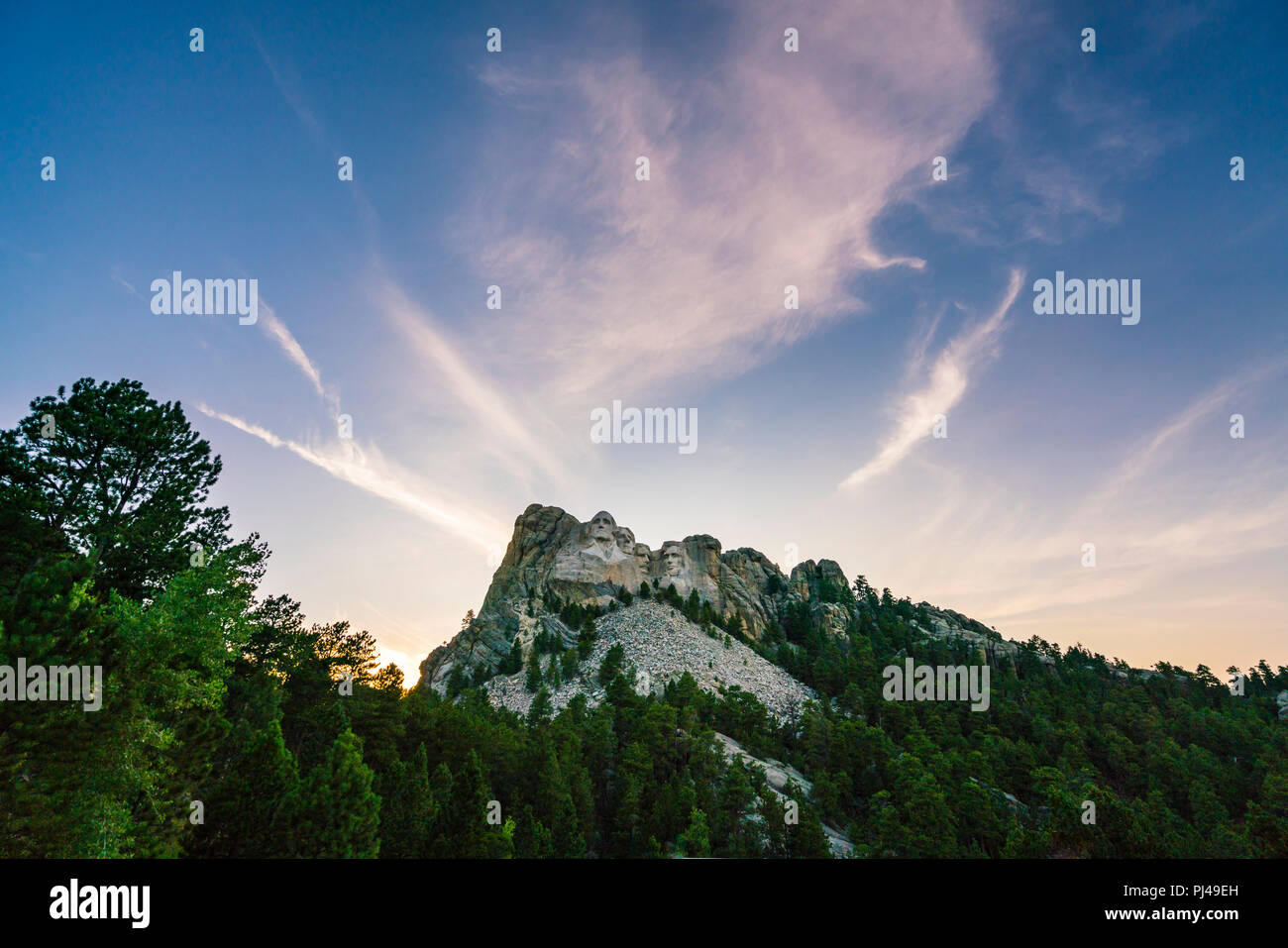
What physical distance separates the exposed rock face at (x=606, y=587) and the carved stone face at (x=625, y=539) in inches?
10.7

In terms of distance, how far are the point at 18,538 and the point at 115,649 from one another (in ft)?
32.8

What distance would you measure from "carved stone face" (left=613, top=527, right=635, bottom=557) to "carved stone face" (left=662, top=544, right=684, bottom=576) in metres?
9.82

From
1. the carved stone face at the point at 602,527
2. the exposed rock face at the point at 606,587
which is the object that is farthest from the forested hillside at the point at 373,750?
the carved stone face at the point at 602,527

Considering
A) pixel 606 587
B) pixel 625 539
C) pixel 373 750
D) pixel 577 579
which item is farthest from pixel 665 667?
pixel 373 750

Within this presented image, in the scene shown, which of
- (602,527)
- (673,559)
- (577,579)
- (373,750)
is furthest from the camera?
(673,559)

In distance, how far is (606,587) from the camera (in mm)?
143500

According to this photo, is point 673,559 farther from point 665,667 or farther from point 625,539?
point 665,667

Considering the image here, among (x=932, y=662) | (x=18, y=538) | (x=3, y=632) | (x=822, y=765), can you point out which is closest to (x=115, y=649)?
(x=3, y=632)

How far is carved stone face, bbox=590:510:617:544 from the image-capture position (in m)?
153

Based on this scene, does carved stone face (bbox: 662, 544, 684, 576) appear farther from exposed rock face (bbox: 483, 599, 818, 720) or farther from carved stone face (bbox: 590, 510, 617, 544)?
exposed rock face (bbox: 483, 599, 818, 720)

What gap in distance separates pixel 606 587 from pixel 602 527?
1807cm

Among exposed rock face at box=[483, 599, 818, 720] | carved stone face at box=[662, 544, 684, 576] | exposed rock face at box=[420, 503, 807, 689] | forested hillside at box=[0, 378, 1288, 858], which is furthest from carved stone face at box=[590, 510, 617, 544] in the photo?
forested hillside at box=[0, 378, 1288, 858]

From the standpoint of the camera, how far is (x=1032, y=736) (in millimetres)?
93062
